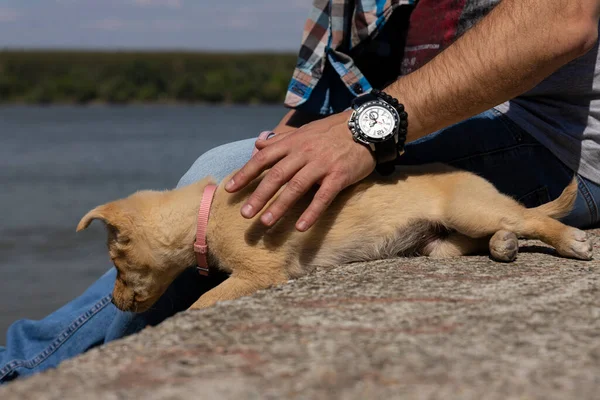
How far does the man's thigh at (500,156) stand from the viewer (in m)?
3.72

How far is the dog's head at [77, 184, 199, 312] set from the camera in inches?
133

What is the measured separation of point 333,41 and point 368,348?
248 cm

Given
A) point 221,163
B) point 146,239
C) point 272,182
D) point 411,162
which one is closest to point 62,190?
point 221,163

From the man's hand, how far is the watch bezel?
0.03m

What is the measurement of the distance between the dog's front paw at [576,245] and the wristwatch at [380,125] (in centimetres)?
Result: 85

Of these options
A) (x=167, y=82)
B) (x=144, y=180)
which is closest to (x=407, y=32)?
(x=144, y=180)

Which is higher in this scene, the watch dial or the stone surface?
the watch dial

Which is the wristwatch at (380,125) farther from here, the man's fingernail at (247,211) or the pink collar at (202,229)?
the pink collar at (202,229)

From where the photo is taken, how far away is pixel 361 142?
3.22m

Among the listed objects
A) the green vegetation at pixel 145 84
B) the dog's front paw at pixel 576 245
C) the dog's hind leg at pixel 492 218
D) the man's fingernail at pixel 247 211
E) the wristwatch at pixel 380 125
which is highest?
the wristwatch at pixel 380 125

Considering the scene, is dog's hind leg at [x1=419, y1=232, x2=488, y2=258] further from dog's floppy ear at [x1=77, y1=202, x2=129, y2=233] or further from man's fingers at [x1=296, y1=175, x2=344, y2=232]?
dog's floppy ear at [x1=77, y1=202, x2=129, y2=233]

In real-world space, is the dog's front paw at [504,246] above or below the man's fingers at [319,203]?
below

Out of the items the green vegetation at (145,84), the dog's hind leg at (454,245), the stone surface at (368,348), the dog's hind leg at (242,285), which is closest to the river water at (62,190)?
the dog's hind leg at (242,285)

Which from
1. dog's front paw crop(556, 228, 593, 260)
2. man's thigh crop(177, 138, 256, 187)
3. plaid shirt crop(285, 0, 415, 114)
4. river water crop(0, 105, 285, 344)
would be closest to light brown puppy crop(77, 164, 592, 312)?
dog's front paw crop(556, 228, 593, 260)
